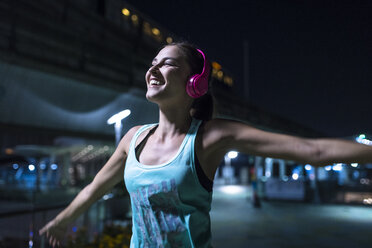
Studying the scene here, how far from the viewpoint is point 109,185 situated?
1804mm

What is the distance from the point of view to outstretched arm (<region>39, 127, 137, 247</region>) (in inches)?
69.4

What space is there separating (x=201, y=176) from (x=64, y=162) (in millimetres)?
31029

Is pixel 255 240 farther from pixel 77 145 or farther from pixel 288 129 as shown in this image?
pixel 288 129

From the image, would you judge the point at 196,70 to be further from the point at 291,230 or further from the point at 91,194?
the point at 291,230

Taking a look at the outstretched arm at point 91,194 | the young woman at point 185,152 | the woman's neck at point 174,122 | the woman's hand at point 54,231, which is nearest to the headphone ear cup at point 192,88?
the young woman at point 185,152

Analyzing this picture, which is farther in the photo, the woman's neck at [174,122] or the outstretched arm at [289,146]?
the woman's neck at [174,122]

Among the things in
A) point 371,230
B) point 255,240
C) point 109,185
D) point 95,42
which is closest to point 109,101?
point 95,42

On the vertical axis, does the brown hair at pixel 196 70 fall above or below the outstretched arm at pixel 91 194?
Result: above

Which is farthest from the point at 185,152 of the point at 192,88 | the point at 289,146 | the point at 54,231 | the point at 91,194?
the point at 54,231

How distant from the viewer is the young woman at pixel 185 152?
1.28 m

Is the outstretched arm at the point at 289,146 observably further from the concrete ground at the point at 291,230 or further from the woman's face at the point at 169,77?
the concrete ground at the point at 291,230

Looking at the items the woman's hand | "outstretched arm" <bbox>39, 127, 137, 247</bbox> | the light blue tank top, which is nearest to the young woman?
the light blue tank top

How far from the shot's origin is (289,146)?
1.27 metres

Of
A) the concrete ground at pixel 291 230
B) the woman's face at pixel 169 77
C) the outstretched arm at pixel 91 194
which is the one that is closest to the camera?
the woman's face at pixel 169 77
